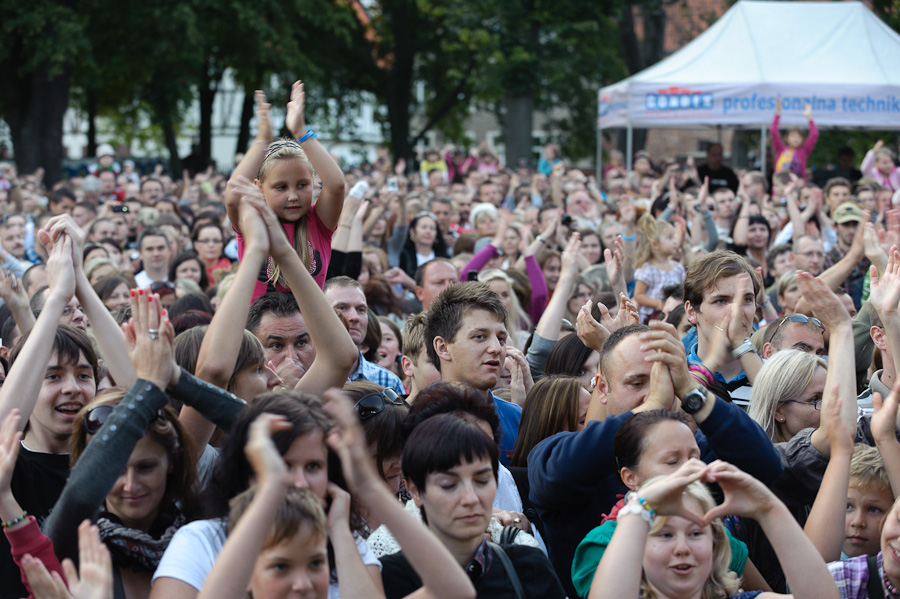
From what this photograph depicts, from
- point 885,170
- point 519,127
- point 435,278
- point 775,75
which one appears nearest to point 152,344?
point 435,278

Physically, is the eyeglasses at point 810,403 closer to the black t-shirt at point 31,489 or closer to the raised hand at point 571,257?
the raised hand at point 571,257

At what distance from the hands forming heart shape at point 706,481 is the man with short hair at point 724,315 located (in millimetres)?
1617

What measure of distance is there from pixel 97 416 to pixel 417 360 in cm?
214

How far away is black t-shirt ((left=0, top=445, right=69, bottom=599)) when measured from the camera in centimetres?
310

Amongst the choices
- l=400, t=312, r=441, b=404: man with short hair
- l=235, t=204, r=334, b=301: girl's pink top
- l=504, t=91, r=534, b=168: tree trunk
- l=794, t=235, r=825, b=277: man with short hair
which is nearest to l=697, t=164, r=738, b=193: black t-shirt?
l=794, t=235, r=825, b=277: man with short hair

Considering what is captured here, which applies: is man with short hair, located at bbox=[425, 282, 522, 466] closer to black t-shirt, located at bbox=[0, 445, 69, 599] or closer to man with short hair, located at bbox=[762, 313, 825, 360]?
man with short hair, located at bbox=[762, 313, 825, 360]

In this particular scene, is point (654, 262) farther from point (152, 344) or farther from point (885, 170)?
point (885, 170)

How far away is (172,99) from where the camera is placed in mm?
26422

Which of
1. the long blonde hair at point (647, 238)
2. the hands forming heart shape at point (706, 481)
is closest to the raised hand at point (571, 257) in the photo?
the long blonde hair at point (647, 238)

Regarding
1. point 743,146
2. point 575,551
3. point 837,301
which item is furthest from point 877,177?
point 743,146

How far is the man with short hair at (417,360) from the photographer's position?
15.8 feet

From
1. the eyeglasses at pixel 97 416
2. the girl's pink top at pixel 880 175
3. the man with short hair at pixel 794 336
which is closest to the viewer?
the eyeglasses at pixel 97 416

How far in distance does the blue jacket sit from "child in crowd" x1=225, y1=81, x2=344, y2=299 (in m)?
1.47

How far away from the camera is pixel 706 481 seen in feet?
9.19
